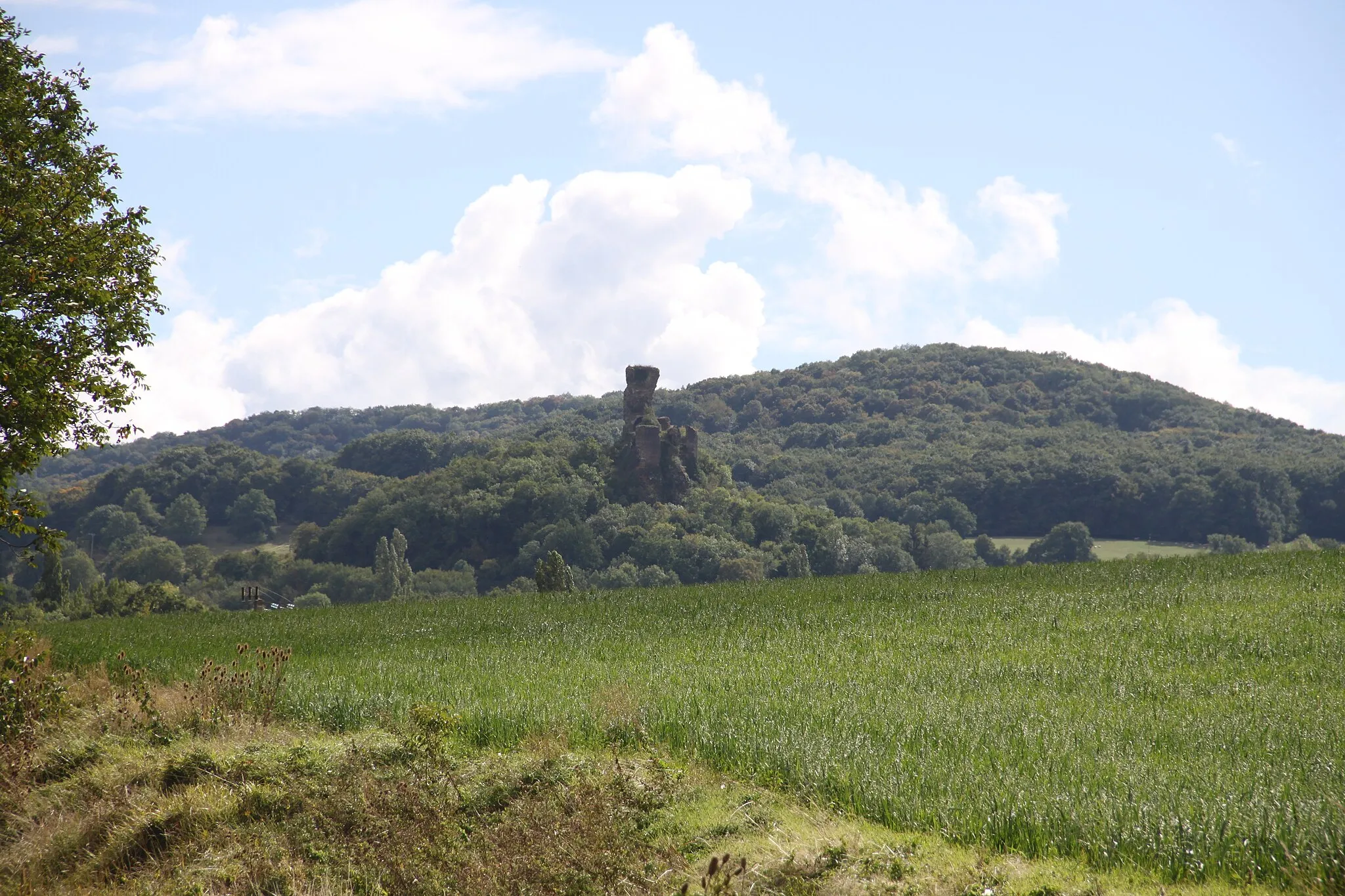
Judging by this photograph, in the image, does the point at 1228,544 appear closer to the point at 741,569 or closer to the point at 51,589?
the point at 741,569

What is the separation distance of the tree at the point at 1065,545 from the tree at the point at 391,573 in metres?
49.2

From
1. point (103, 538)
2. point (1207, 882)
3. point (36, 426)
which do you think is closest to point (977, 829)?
point (1207, 882)

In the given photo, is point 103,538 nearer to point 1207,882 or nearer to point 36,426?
point 36,426

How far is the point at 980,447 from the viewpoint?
11231 cm

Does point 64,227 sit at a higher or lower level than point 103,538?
higher

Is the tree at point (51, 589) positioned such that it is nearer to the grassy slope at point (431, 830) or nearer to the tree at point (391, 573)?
the tree at point (391, 573)

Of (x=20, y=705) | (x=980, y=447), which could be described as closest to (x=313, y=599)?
(x=20, y=705)

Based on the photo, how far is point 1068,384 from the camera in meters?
124

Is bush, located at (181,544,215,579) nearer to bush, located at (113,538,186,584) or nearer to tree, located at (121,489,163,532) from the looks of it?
bush, located at (113,538,186,584)

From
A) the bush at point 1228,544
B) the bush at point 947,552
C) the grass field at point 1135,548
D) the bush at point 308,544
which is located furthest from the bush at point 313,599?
the bush at point 1228,544

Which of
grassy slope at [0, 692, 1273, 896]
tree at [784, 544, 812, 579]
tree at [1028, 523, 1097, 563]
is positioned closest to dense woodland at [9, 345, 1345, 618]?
tree at [784, 544, 812, 579]

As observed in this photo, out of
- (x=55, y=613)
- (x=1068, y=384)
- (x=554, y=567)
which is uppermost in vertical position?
(x=1068, y=384)

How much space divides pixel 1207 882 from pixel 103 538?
366ft

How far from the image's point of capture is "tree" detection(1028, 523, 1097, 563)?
78750 millimetres
